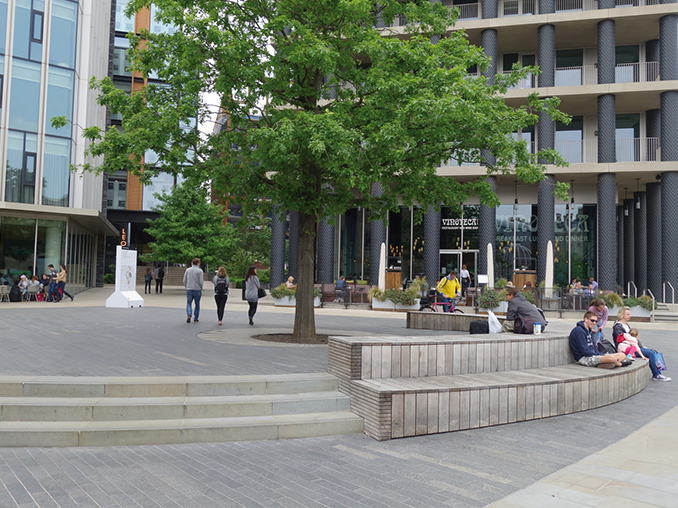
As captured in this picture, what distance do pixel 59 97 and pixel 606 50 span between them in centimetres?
2749

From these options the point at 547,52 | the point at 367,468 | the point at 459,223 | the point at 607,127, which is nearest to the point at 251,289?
the point at 367,468

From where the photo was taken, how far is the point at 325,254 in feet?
102

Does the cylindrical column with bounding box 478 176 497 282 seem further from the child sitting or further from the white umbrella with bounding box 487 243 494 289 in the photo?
the child sitting

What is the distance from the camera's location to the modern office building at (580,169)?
27.3 metres

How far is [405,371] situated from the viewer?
6.80 meters

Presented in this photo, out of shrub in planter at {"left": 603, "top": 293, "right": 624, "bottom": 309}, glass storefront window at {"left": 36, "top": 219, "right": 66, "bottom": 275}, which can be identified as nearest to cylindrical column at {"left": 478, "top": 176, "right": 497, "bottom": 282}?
shrub in planter at {"left": 603, "top": 293, "right": 624, "bottom": 309}

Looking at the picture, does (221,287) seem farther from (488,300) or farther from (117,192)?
(117,192)

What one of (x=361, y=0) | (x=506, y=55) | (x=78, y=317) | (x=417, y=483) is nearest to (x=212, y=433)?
(x=417, y=483)

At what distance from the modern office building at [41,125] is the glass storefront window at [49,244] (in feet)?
0.16

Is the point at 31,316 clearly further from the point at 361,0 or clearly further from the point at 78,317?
the point at 361,0

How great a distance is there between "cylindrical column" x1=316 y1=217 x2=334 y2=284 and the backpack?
1624 centimetres

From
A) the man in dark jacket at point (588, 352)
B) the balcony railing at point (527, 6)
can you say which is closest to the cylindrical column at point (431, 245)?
the balcony railing at point (527, 6)

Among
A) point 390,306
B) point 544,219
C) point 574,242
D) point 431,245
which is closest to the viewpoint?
point 390,306

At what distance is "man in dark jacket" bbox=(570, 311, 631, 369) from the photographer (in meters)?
8.42
